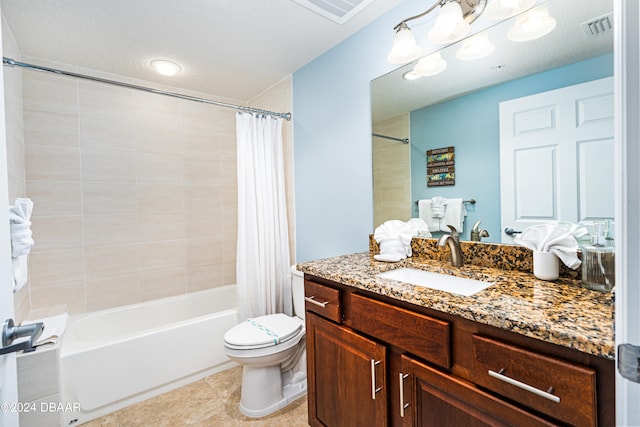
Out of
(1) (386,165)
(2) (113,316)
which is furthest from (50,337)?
(1) (386,165)

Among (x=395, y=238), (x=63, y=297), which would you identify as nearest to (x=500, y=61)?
(x=395, y=238)

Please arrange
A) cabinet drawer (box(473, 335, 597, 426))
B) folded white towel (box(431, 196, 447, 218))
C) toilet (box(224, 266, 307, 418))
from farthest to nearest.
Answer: toilet (box(224, 266, 307, 418)) < folded white towel (box(431, 196, 447, 218)) < cabinet drawer (box(473, 335, 597, 426))

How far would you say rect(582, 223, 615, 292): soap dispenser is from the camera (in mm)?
908

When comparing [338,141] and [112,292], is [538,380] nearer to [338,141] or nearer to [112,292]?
[338,141]

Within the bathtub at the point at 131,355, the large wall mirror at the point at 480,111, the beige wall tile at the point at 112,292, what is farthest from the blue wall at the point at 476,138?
the beige wall tile at the point at 112,292

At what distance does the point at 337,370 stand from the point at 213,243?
1.96 meters

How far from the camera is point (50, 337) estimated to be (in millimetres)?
1562

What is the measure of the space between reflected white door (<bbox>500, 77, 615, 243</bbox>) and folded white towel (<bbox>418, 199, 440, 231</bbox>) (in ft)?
1.02

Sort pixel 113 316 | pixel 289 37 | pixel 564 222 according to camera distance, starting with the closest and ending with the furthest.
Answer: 1. pixel 564 222
2. pixel 289 37
3. pixel 113 316

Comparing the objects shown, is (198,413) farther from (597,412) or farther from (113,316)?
(597,412)

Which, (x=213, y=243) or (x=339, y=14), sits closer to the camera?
(x=339, y=14)

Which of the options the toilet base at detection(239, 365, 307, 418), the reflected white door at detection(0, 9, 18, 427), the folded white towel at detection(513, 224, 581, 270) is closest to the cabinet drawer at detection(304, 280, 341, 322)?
the toilet base at detection(239, 365, 307, 418)

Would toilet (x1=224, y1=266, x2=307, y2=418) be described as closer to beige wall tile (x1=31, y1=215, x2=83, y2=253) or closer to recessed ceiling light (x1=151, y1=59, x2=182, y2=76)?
beige wall tile (x1=31, y1=215, x2=83, y2=253)

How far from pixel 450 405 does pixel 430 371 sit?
100 millimetres
